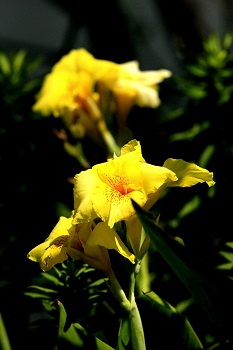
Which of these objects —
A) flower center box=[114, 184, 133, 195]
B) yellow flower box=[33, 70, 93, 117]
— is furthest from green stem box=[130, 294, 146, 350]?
yellow flower box=[33, 70, 93, 117]

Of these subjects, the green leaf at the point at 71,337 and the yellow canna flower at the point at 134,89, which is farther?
the yellow canna flower at the point at 134,89

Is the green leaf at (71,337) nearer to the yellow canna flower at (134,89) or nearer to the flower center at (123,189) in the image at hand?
the flower center at (123,189)

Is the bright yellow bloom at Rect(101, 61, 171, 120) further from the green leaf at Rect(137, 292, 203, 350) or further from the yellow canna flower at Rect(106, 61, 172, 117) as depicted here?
the green leaf at Rect(137, 292, 203, 350)

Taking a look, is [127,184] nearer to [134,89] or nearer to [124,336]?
[124,336]

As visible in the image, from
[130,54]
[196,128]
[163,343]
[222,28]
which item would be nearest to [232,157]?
[196,128]

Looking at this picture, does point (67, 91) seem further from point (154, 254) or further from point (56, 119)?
point (154, 254)

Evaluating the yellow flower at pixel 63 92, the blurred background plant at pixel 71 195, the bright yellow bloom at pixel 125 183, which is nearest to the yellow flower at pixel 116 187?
the bright yellow bloom at pixel 125 183
